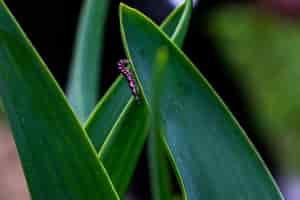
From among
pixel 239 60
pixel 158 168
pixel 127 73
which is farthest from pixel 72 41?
pixel 158 168

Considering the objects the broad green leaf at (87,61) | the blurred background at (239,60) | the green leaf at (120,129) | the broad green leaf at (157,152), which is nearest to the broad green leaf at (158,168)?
the broad green leaf at (157,152)

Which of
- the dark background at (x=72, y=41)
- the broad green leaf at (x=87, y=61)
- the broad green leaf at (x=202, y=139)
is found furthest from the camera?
the dark background at (x=72, y=41)

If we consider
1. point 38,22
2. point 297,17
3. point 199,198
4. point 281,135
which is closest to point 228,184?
point 199,198

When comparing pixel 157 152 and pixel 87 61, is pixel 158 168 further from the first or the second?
pixel 87 61

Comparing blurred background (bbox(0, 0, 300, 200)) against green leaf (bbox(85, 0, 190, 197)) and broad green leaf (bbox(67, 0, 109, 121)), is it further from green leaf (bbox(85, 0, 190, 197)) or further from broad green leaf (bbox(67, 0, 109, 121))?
green leaf (bbox(85, 0, 190, 197))

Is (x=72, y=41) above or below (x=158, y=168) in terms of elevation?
below

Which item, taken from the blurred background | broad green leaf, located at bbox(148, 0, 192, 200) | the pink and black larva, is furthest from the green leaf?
the blurred background

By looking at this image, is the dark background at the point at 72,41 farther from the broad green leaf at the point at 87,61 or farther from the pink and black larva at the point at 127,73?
the pink and black larva at the point at 127,73
